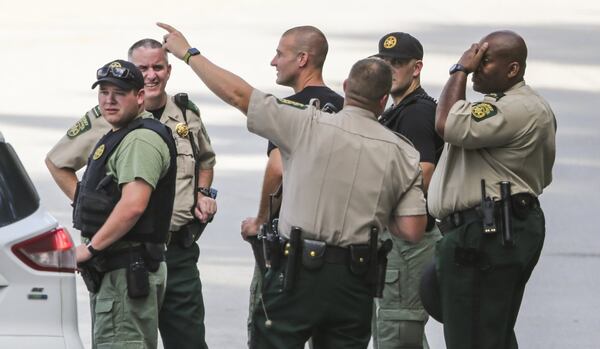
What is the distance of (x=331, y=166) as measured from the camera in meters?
6.26

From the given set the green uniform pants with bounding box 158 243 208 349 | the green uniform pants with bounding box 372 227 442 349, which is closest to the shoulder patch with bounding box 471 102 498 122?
the green uniform pants with bounding box 372 227 442 349

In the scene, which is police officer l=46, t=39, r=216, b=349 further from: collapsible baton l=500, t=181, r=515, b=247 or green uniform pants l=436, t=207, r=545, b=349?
collapsible baton l=500, t=181, r=515, b=247

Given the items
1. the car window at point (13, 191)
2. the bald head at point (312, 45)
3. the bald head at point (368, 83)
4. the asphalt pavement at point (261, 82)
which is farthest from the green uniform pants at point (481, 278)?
the asphalt pavement at point (261, 82)

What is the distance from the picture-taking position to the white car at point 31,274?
18.8 ft

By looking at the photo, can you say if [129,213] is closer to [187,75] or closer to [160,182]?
[160,182]

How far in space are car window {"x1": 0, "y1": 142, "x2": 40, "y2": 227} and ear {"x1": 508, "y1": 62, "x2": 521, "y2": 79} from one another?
2.22m

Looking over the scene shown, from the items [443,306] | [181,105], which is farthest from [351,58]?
[443,306]

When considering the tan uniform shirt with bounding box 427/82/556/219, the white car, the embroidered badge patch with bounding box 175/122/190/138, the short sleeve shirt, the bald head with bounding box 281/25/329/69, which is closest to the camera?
the white car

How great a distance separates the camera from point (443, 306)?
694 centimetres

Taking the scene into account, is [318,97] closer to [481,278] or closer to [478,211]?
[478,211]

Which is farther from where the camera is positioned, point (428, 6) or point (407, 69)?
point (428, 6)

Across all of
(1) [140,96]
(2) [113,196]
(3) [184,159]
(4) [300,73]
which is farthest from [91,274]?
(4) [300,73]

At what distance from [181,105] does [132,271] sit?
1.49 metres

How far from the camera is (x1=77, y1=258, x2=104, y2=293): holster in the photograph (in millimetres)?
6672
